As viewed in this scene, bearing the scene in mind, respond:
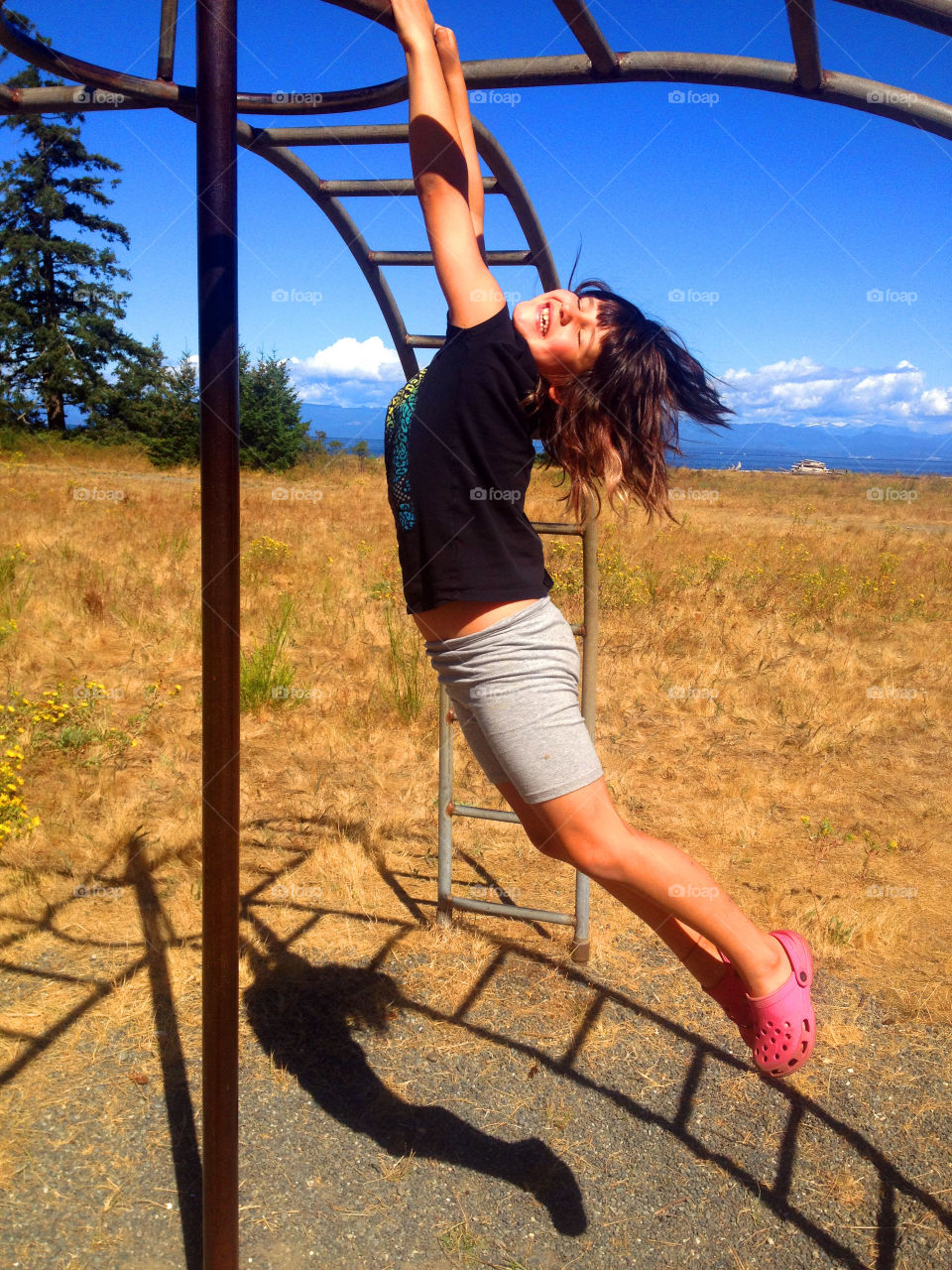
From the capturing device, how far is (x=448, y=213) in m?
1.45

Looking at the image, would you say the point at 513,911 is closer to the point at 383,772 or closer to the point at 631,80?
the point at 383,772

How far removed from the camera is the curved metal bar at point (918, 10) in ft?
4.25

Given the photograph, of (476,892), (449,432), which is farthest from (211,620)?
(476,892)

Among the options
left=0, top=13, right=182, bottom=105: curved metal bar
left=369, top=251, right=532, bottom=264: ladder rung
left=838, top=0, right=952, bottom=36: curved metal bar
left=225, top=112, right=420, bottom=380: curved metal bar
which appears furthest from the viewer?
left=369, top=251, right=532, bottom=264: ladder rung

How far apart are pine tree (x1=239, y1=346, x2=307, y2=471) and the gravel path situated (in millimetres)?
18547

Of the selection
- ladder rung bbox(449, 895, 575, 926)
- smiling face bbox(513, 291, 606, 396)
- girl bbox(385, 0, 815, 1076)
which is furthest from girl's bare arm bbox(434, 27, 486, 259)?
ladder rung bbox(449, 895, 575, 926)

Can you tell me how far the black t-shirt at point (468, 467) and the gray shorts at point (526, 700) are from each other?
7cm

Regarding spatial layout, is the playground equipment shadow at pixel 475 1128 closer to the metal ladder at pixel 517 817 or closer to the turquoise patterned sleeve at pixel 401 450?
the metal ladder at pixel 517 817

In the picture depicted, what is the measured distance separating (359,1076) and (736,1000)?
1187mm

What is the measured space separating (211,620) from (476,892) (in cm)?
230

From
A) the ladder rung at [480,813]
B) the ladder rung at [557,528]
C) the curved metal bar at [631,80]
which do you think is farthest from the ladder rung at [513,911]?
the curved metal bar at [631,80]

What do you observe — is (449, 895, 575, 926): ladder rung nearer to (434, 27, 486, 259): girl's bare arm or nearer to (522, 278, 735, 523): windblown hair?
(522, 278, 735, 523): windblown hair

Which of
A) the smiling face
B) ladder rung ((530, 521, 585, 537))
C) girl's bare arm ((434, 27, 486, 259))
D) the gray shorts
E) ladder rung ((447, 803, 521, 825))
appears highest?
Answer: girl's bare arm ((434, 27, 486, 259))

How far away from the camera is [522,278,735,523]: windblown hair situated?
161 centimetres
